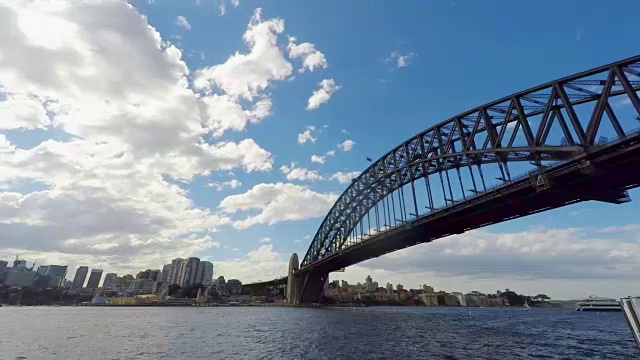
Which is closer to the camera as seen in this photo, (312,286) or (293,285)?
(312,286)

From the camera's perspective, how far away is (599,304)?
414 feet

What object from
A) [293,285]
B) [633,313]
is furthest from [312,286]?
[633,313]

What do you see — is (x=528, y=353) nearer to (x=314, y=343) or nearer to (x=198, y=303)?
(x=314, y=343)

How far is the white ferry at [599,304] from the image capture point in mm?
120000

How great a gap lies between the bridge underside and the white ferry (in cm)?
10219

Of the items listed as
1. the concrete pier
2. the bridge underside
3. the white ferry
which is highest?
the bridge underside

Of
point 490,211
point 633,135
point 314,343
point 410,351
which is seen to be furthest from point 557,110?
point 314,343

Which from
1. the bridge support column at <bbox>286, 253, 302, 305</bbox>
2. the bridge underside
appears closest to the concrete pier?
the bridge underside

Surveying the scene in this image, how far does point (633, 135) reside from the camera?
2922cm

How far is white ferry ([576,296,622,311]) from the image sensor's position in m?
120

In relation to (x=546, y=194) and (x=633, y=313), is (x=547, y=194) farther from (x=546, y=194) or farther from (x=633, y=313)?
(x=633, y=313)

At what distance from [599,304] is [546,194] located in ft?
405

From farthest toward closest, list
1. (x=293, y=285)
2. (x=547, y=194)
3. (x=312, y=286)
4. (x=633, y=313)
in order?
1. (x=293, y=285)
2. (x=312, y=286)
3. (x=547, y=194)
4. (x=633, y=313)

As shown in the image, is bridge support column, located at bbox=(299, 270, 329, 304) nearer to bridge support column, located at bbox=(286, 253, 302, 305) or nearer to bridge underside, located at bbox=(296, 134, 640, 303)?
bridge support column, located at bbox=(286, 253, 302, 305)
